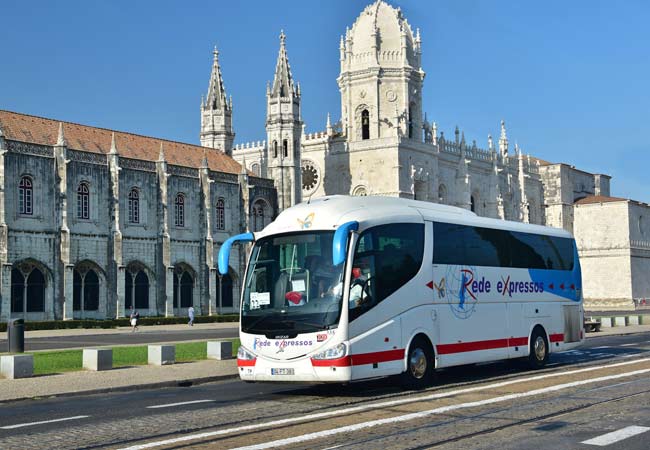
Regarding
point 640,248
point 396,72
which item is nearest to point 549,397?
point 396,72

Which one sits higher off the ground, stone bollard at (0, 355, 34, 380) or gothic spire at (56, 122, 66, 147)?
gothic spire at (56, 122, 66, 147)

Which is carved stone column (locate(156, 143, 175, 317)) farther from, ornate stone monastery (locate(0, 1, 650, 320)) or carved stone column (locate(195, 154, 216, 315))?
carved stone column (locate(195, 154, 216, 315))

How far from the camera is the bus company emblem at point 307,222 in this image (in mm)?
15673

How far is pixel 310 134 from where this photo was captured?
7412 centimetres

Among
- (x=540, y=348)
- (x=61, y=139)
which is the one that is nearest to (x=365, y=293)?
(x=540, y=348)

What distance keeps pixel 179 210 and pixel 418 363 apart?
134 feet

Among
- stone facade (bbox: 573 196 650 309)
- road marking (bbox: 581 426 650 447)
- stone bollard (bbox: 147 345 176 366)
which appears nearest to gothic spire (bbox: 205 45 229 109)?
stone facade (bbox: 573 196 650 309)

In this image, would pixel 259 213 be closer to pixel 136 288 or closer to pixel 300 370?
pixel 136 288

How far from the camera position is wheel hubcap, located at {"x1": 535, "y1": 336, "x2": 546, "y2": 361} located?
68.5 feet

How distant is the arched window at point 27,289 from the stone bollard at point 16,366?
27323 millimetres

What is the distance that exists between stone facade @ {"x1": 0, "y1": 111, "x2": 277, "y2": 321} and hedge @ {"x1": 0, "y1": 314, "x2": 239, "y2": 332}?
1652 millimetres

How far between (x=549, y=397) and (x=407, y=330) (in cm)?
298

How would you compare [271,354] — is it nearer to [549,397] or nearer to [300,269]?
[300,269]

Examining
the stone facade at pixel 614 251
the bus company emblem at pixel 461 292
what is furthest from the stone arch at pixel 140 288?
the stone facade at pixel 614 251
